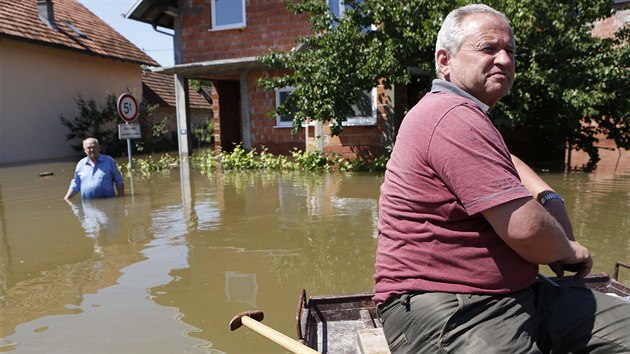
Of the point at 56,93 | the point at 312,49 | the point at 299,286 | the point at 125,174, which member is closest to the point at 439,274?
the point at 299,286

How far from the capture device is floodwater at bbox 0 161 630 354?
3.92 m

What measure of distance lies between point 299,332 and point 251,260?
328 centimetres

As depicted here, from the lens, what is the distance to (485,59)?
1988mm

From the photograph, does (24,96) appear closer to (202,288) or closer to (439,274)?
(202,288)

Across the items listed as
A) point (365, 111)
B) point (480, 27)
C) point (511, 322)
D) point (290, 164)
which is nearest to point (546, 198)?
point (511, 322)

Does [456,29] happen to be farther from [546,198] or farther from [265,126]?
[265,126]

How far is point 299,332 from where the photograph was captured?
8.04ft

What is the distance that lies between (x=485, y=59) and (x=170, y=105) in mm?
27315

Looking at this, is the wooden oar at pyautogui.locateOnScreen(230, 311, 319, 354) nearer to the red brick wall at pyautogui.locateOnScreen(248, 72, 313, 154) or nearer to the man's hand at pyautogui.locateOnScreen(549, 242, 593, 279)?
the man's hand at pyautogui.locateOnScreen(549, 242, 593, 279)

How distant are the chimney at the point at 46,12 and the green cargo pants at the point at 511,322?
71.4ft

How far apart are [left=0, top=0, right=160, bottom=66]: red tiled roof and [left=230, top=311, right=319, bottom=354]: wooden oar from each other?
58.6 feet

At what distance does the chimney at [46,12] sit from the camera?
1977cm

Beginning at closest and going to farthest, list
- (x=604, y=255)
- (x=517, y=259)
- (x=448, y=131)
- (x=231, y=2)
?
1. (x=448, y=131)
2. (x=517, y=259)
3. (x=604, y=255)
4. (x=231, y=2)

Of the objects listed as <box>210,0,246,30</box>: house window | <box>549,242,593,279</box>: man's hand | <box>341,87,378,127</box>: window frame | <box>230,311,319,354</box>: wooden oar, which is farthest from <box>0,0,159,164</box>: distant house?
<box>549,242,593,279</box>: man's hand
